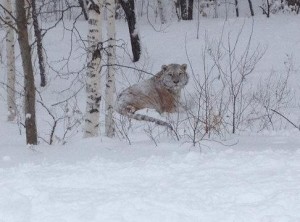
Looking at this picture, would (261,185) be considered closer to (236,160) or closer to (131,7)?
(236,160)

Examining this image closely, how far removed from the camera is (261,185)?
4.33 m

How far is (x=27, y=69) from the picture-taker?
7.01 metres

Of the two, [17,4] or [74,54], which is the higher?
[17,4]

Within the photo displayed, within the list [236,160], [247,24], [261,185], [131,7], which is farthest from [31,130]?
[247,24]

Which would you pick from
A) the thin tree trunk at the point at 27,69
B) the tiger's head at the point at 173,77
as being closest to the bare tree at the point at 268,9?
the tiger's head at the point at 173,77

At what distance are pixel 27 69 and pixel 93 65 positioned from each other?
126 centimetres

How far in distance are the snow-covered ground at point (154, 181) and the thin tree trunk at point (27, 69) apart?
44 cm

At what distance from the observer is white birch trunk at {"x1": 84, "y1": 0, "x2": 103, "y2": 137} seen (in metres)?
8.03

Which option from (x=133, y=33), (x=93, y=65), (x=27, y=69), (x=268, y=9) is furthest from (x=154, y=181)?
(x=268, y=9)

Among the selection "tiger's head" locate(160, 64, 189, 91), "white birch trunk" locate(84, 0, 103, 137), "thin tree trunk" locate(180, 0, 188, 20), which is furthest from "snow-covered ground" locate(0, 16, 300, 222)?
"thin tree trunk" locate(180, 0, 188, 20)

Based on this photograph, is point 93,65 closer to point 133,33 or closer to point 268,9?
point 133,33

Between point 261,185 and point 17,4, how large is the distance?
396 cm

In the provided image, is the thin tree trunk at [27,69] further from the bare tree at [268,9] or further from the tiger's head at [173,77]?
the bare tree at [268,9]

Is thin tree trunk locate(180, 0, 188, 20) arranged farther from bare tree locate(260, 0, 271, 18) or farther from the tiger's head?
the tiger's head
